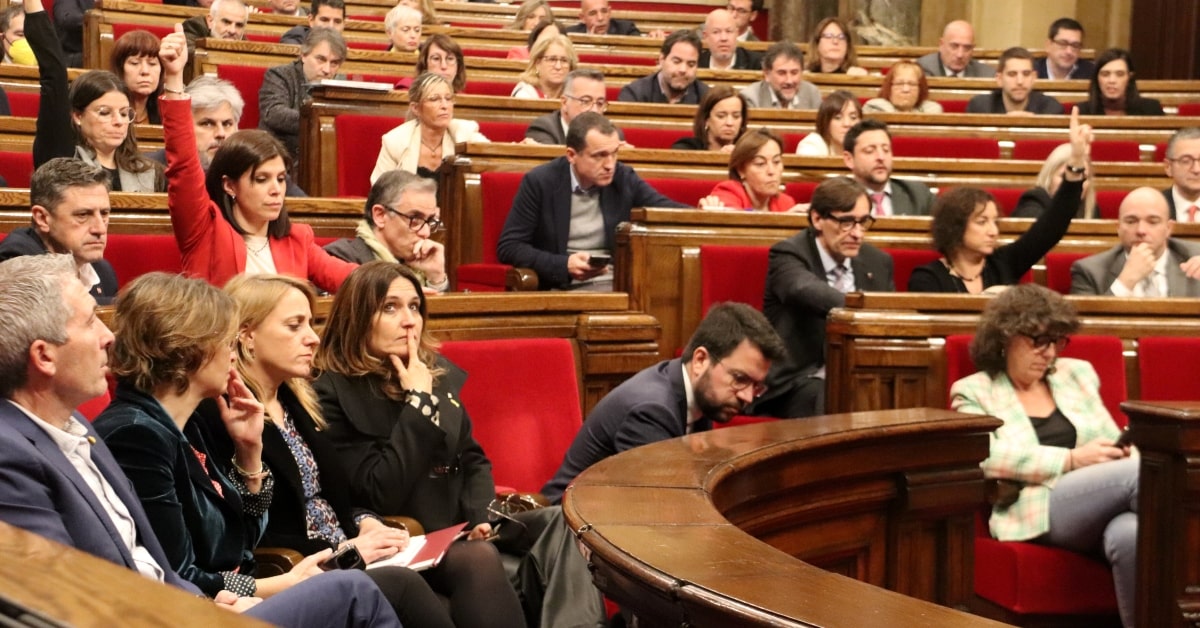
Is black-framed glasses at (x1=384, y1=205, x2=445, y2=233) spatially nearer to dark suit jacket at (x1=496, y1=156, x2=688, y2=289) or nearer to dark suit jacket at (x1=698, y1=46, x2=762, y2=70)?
dark suit jacket at (x1=496, y1=156, x2=688, y2=289)

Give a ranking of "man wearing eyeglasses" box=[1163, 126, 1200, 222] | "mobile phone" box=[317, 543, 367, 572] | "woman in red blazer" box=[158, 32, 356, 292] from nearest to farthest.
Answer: "mobile phone" box=[317, 543, 367, 572]
"woman in red blazer" box=[158, 32, 356, 292]
"man wearing eyeglasses" box=[1163, 126, 1200, 222]

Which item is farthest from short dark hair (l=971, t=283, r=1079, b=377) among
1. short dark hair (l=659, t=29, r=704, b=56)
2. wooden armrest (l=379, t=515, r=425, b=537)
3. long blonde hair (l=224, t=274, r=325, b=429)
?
short dark hair (l=659, t=29, r=704, b=56)

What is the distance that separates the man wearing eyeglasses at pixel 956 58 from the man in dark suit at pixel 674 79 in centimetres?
147

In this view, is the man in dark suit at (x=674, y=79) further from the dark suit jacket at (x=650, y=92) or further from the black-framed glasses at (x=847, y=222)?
the black-framed glasses at (x=847, y=222)

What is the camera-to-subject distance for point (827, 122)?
4.81m

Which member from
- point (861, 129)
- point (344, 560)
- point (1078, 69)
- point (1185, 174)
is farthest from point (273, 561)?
point (1078, 69)

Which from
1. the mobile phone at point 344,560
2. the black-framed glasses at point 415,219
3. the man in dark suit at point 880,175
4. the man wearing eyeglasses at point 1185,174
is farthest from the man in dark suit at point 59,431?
the man wearing eyeglasses at point 1185,174

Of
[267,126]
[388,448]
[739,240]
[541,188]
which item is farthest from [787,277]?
[267,126]

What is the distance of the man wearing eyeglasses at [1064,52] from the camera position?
6.60 m

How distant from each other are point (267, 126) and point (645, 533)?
3410mm

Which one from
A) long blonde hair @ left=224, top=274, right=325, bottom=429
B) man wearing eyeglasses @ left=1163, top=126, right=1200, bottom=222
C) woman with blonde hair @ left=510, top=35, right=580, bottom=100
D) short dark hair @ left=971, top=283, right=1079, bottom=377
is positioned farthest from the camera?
woman with blonde hair @ left=510, top=35, right=580, bottom=100

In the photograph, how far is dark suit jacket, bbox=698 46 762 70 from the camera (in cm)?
660

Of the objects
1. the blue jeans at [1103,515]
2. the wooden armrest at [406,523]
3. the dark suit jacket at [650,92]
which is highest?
the dark suit jacket at [650,92]

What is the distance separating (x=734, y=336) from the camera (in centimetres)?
253
